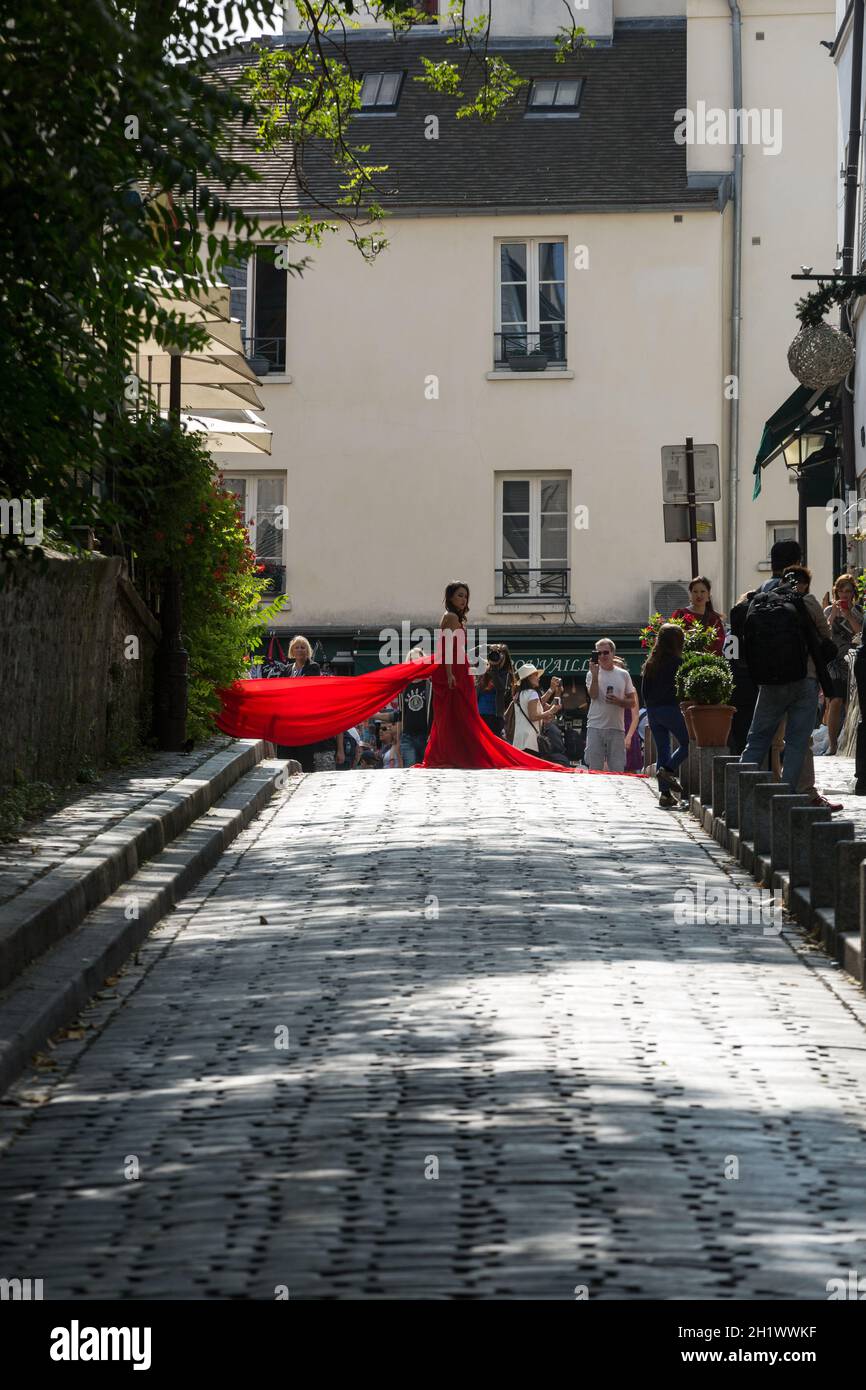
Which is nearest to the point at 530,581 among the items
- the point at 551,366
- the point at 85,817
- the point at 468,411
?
the point at 468,411

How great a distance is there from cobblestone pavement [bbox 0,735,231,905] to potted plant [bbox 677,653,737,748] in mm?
3693

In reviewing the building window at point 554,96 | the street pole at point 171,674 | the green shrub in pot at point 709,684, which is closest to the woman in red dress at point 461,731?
the street pole at point 171,674

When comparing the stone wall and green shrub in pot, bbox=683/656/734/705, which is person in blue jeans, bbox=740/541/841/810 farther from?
the stone wall

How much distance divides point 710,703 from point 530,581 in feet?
58.0

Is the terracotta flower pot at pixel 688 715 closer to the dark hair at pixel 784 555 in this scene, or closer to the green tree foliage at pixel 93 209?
the dark hair at pixel 784 555

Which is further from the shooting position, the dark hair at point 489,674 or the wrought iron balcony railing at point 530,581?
the wrought iron balcony railing at point 530,581

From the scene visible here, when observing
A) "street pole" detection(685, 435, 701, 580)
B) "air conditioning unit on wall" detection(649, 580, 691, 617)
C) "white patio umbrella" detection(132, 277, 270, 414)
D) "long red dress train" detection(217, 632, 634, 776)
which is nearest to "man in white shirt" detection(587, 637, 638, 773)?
"long red dress train" detection(217, 632, 634, 776)

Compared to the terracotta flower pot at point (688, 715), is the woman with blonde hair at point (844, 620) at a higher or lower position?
higher

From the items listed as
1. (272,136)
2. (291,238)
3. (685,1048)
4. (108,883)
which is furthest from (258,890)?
(272,136)

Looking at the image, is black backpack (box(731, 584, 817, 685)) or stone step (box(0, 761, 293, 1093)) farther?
black backpack (box(731, 584, 817, 685))

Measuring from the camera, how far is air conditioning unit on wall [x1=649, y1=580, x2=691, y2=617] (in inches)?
1299

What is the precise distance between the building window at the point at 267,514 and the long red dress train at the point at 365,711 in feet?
43.5

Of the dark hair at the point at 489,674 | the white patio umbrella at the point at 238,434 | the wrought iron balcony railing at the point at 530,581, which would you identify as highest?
the white patio umbrella at the point at 238,434

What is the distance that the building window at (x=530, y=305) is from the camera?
33562 millimetres
